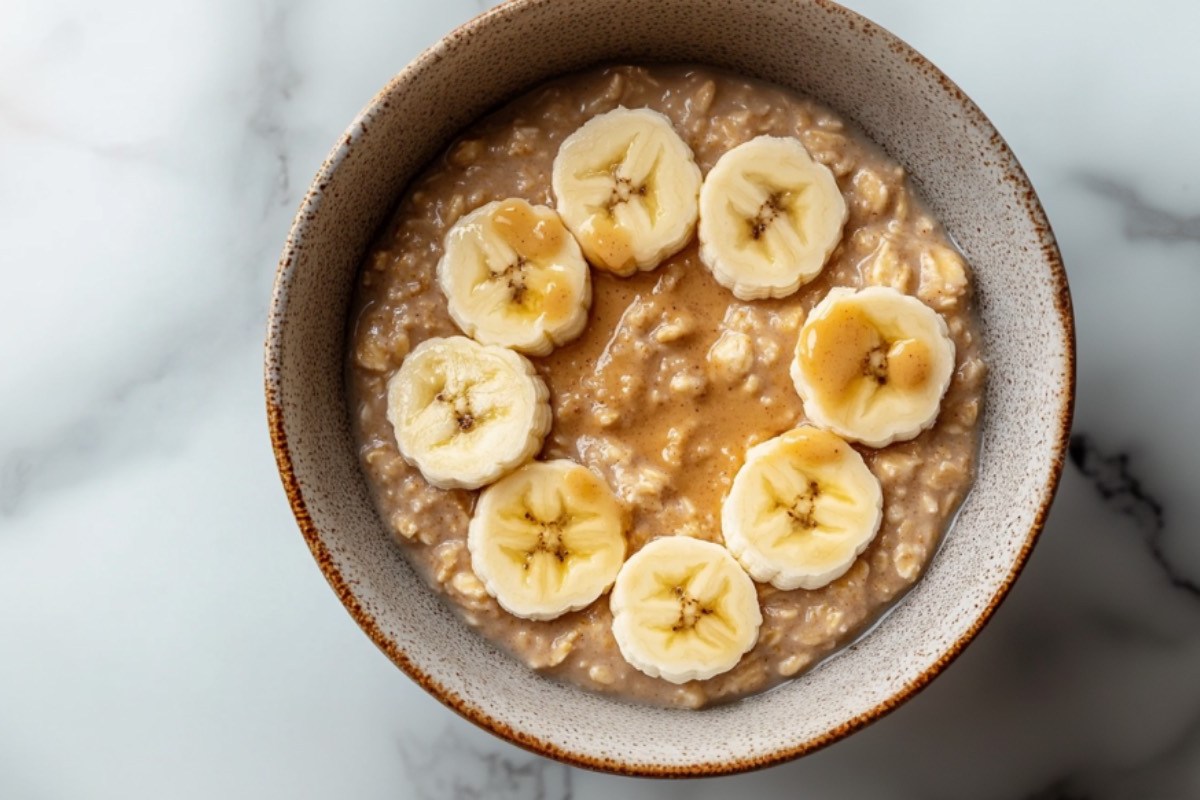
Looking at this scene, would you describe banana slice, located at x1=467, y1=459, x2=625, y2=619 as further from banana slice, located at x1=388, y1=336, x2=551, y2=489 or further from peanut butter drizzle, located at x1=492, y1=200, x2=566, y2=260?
peanut butter drizzle, located at x1=492, y1=200, x2=566, y2=260

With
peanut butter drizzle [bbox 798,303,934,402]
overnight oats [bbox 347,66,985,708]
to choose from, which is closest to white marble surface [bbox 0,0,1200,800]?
overnight oats [bbox 347,66,985,708]

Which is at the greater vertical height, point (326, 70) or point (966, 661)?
point (326, 70)

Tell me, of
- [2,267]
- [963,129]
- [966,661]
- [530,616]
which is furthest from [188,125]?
[966,661]

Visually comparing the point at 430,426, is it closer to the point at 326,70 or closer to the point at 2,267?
the point at 326,70

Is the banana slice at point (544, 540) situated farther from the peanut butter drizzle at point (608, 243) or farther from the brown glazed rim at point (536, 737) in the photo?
the peanut butter drizzle at point (608, 243)

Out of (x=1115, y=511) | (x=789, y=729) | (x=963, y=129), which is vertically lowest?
(x=789, y=729)

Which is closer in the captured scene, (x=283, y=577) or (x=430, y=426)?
(x=430, y=426)

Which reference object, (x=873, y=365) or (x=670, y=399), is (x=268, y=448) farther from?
(x=873, y=365)
